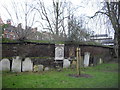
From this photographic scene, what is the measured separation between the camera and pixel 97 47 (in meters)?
9.29

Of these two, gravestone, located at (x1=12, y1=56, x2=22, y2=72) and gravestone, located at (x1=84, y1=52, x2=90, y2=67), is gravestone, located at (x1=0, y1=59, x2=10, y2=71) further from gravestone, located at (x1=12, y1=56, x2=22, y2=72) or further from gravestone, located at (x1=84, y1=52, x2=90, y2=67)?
gravestone, located at (x1=84, y1=52, x2=90, y2=67)

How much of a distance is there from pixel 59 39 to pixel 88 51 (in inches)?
82.7

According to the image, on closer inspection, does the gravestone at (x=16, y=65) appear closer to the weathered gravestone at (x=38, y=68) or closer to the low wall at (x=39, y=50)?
the low wall at (x=39, y=50)

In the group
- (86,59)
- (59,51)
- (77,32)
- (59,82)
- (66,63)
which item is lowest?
(59,82)

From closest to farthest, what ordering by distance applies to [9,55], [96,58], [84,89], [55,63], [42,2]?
[84,89], [9,55], [55,63], [96,58], [42,2]

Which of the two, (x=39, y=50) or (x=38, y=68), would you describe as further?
(x=39, y=50)

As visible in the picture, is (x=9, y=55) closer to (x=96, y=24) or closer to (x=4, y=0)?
(x=4, y=0)

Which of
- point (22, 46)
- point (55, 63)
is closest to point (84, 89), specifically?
point (55, 63)

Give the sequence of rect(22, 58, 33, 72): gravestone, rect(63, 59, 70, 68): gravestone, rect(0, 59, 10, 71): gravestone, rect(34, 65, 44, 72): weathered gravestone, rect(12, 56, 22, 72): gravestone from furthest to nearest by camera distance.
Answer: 1. rect(63, 59, 70, 68): gravestone
2. rect(34, 65, 44, 72): weathered gravestone
3. rect(22, 58, 33, 72): gravestone
4. rect(12, 56, 22, 72): gravestone
5. rect(0, 59, 10, 71): gravestone

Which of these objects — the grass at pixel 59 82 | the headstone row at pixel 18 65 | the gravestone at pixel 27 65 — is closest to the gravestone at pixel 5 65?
the headstone row at pixel 18 65

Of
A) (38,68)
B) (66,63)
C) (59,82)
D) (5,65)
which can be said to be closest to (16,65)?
(5,65)

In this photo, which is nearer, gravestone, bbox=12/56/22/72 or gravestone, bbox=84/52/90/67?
gravestone, bbox=12/56/22/72

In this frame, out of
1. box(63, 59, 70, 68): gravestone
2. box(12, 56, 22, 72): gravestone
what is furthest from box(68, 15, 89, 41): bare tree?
box(12, 56, 22, 72): gravestone

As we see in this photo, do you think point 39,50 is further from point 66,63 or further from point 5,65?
point 5,65
